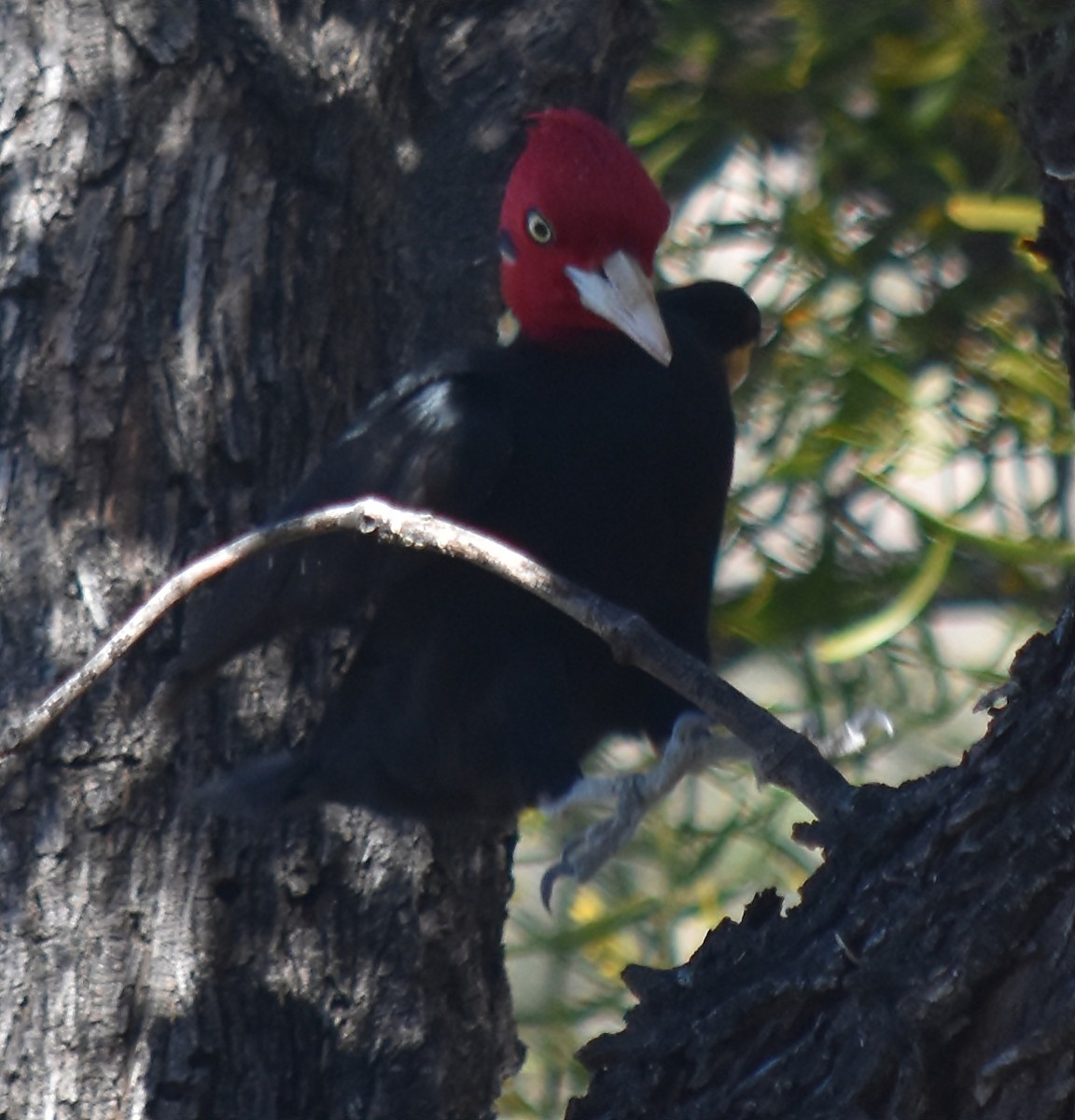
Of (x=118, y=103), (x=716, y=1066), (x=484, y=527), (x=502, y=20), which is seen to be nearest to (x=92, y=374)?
(x=118, y=103)

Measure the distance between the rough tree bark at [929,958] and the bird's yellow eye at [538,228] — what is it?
60 cm

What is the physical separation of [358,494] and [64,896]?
417 millimetres

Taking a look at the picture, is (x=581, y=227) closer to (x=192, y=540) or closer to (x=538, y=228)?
(x=538, y=228)

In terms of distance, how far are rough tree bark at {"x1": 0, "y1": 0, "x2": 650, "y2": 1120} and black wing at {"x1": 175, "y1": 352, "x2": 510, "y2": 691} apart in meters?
0.07

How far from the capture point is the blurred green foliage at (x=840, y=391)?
2.18 metres

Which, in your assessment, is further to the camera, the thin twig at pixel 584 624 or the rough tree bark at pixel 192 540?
the rough tree bark at pixel 192 540

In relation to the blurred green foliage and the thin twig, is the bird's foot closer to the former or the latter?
the thin twig

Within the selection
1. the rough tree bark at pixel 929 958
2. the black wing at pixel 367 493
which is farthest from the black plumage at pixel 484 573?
the rough tree bark at pixel 929 958

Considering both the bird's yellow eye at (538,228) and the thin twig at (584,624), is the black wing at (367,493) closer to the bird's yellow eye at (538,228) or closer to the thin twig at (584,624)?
the bird's yellow eye at (538,228)

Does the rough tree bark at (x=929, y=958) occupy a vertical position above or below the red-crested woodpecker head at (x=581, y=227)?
below

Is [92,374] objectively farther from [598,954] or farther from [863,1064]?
[598,954]

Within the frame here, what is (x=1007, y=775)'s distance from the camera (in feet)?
3.29

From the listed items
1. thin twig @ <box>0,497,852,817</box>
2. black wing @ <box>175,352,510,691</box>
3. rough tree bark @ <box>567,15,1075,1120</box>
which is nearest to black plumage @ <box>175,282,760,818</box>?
black wing @ <box>175,352,510,691</box>

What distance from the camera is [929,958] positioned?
994 millimetres
